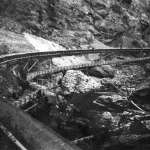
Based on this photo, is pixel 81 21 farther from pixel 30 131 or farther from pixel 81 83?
pixel 30 131

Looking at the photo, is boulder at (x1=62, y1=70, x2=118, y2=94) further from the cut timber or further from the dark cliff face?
the cut timber

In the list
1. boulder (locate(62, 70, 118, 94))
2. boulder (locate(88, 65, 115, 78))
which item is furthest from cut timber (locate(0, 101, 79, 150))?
boulder (locate(88, 65, 115, 78))

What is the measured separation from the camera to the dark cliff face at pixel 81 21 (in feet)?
140

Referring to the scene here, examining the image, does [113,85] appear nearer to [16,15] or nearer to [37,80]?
[37,80]

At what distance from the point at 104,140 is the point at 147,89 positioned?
1202 cm

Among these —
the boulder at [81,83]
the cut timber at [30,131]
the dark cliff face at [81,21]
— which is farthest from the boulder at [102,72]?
the cut timber at [30,131]

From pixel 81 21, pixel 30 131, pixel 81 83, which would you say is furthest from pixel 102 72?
pixel 30 131

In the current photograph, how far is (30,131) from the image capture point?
1043 centimetres

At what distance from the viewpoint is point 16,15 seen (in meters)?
43.0

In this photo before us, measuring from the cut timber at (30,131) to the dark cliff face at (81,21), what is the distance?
95.3 ft

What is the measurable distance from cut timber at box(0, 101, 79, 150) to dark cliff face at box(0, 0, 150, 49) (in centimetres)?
2903

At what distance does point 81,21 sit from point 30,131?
39533 millimetres

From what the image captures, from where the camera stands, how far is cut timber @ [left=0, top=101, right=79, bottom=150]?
941cm

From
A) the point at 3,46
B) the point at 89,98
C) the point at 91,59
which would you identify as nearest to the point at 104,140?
the point at 89,98
